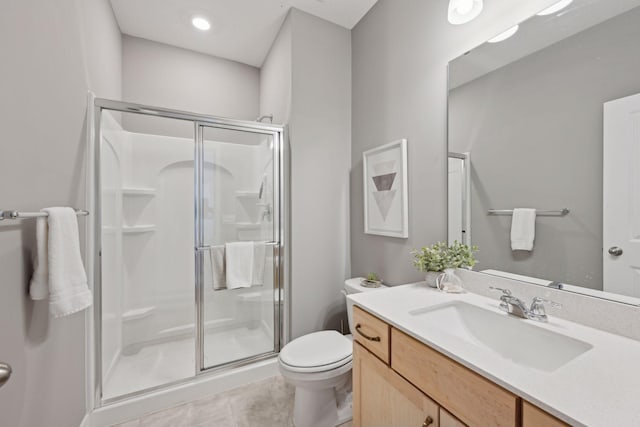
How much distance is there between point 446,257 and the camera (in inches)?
52.2

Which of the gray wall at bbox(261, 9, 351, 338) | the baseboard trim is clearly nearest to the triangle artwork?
the gray wall at bbox(261, 9, 351, 338)

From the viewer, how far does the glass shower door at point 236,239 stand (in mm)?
1842

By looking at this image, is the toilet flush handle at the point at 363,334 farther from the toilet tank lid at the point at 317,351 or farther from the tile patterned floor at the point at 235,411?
the tile patterned floor at the point at 235,411

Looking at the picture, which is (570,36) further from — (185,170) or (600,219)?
(185,170)

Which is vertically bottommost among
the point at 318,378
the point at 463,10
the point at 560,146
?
the point at 318,378

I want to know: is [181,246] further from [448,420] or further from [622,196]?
[622,196]

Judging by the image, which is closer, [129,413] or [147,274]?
[129,413]

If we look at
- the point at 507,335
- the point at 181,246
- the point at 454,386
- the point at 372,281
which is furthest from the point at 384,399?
the point at 181,246

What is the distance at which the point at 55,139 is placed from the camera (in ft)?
3.63

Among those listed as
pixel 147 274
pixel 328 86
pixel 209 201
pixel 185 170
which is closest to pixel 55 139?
pixel 209 201

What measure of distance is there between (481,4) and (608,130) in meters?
0.82

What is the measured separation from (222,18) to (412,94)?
1649 mm

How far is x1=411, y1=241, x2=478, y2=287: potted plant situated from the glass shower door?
44.6 inches

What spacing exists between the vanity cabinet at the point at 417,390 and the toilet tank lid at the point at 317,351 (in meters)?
0.27
